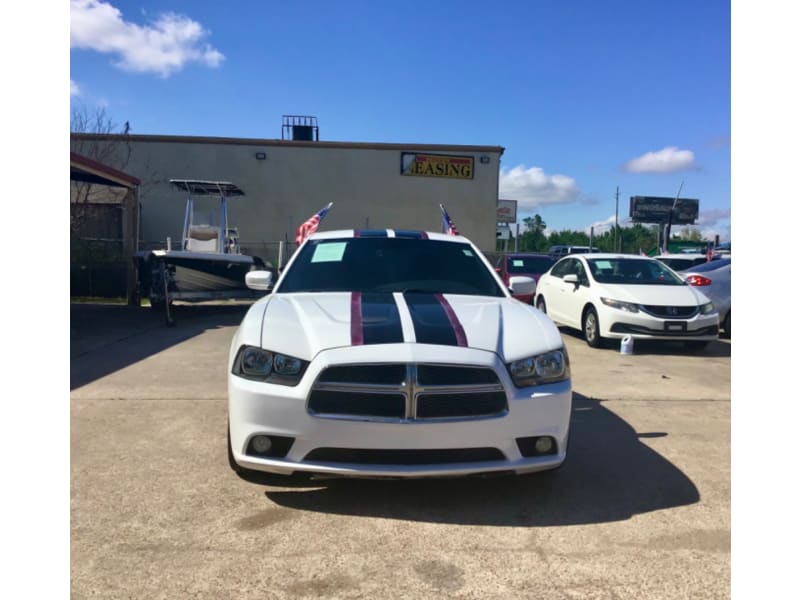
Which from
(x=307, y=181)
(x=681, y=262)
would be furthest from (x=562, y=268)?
(x=307, y=181)

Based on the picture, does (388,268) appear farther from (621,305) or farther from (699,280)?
(699,280)

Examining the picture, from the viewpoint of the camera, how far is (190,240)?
1263 cm

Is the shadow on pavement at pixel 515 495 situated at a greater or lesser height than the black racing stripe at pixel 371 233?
lesser

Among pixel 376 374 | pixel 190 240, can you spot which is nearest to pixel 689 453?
pixel 376 374

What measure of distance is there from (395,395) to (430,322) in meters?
0.58

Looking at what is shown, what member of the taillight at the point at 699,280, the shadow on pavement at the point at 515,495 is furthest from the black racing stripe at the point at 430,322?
the taillight at the point at 699,280

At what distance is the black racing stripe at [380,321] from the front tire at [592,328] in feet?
18.9

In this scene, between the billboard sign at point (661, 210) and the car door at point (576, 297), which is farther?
the billboard sign at point (661, 210)

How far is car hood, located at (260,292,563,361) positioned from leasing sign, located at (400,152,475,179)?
1832 cm

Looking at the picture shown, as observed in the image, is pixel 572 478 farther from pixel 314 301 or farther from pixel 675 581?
pixel 314 301

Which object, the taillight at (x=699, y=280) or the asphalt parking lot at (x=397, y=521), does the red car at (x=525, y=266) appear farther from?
the asphalt parking lot at (x=397, y=521)

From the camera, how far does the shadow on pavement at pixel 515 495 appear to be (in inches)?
122

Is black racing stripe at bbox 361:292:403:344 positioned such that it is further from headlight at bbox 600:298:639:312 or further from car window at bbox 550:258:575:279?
car window at bbox 550:258:575:279

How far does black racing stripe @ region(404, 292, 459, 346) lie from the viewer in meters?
3.12
